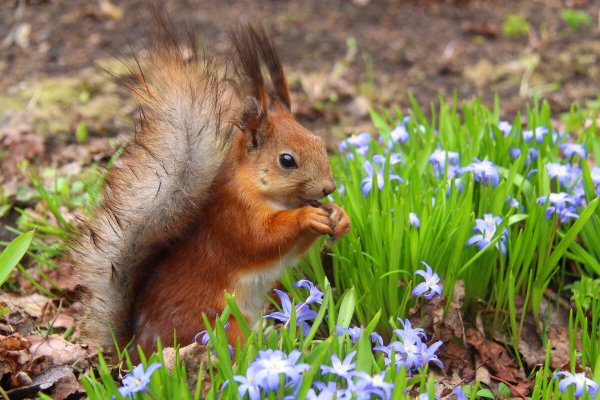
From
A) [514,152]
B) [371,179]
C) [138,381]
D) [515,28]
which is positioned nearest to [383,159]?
[371,179]

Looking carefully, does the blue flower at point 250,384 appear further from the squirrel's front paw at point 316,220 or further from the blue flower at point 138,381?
the squirrel's front paw at point 316,220

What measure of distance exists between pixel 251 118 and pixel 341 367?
2.61ft

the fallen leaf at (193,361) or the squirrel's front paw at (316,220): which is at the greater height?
the squirrel's front paw at (316,220)

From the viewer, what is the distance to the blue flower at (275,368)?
156 cm

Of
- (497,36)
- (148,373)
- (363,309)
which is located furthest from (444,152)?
(497,36)

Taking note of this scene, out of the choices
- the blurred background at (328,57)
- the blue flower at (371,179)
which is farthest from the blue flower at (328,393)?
the blurred background at (328,57)

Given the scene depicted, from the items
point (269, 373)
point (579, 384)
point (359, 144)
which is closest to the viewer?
point (269, 373)

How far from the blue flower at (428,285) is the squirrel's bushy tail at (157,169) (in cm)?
66

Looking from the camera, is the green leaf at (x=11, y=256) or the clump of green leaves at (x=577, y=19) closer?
the green leaf at (x=11, y=256)

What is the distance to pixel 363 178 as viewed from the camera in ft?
8.86

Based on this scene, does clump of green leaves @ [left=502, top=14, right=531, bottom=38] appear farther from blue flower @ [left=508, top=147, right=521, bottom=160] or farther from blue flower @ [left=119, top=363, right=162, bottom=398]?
blue flower @ [left=119, top=363, right=162, bottom=398]

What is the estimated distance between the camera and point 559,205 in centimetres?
240

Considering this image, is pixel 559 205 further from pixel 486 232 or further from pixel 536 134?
pixel 536 134

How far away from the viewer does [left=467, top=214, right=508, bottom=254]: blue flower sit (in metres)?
2.25
